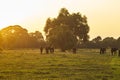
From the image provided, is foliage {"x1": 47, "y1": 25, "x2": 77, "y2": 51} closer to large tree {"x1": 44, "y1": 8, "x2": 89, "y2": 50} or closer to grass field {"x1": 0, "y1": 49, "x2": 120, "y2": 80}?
large tree {"x1": 44, "y1": 8, "x2": 89, "y2": 50}

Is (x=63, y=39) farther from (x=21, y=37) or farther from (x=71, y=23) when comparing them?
(x=21, y=37)

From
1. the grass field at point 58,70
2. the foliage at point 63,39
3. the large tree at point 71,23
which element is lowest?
the grass field at point 58,70

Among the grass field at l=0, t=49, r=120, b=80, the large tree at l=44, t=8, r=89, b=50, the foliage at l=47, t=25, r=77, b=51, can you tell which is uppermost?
the large tree at l=44, t=8, r=89, b=50

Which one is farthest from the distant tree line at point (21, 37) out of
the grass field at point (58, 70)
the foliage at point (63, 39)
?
the grass field at point (58, 70)

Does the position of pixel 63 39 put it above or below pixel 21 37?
below

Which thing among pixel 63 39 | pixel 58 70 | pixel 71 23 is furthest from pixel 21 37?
pixel 58 70

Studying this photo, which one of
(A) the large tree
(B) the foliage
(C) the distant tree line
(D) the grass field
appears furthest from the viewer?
(C) the distant tree line

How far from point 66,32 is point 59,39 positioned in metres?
2.78

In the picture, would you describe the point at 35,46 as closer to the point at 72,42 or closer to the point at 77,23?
the point at 77,23

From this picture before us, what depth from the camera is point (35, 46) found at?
526 ft

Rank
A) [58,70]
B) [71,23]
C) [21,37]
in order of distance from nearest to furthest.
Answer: [58,70] < [71,23] < [21,37]

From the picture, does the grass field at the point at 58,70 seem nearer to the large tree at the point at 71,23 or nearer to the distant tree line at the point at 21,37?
the large tree at the point at 71,23

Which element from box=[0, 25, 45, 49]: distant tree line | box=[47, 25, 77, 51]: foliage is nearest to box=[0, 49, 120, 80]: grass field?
box=[47, 25, 77, 51]: foliage

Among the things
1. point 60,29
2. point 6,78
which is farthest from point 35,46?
point 6,78
